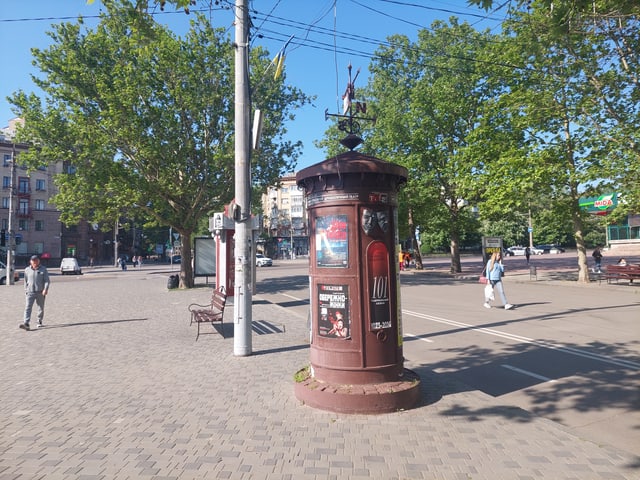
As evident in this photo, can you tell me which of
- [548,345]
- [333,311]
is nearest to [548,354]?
[548,345]

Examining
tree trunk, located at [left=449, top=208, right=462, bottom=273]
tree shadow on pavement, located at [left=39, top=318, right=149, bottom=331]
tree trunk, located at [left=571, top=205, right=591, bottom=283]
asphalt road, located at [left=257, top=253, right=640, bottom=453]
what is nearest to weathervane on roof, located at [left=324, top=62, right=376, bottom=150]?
asphalt road, located at [left=257, top=253, right=640, bottom=453]

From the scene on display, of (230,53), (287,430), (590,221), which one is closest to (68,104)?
(230,53)

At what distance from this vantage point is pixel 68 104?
1931 centimetres

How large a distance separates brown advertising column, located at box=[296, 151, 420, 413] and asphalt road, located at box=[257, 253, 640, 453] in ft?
5.18

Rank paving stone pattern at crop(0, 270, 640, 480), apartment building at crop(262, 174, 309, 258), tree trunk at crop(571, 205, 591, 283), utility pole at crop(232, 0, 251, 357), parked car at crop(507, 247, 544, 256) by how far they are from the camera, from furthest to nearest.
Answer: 1. apartment building at crop(262, 174, 309, 258)
2. parked car at crop(507, 247, 544, 256)
3. tree trunk at crop(571, 205, 591, 283)
4. utility pole at crop(232, 0, 251, 357)
5. paving stone pattern at crop(0, 270, 640, 480)

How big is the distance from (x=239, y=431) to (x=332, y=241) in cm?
227

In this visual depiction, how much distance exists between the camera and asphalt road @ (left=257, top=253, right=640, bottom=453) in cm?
512

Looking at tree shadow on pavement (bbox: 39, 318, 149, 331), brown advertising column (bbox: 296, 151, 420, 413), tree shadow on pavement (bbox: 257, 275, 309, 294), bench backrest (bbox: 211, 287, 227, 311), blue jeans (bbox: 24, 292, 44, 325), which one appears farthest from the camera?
tree shadow on pavement (bbox: 257, 275, 309, 294)

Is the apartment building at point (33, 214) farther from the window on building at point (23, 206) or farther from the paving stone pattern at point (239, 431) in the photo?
the paving stone pattern at point (239, 431)

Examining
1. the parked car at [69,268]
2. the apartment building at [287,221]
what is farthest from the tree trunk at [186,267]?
the apartment building at [287,221]

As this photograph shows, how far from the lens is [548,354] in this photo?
305 inches

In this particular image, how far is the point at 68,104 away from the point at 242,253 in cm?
1684

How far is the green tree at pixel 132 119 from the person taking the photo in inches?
725

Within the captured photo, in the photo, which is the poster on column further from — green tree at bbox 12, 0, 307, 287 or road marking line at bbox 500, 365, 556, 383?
green tree at bbox 12, 0, 307, 287
